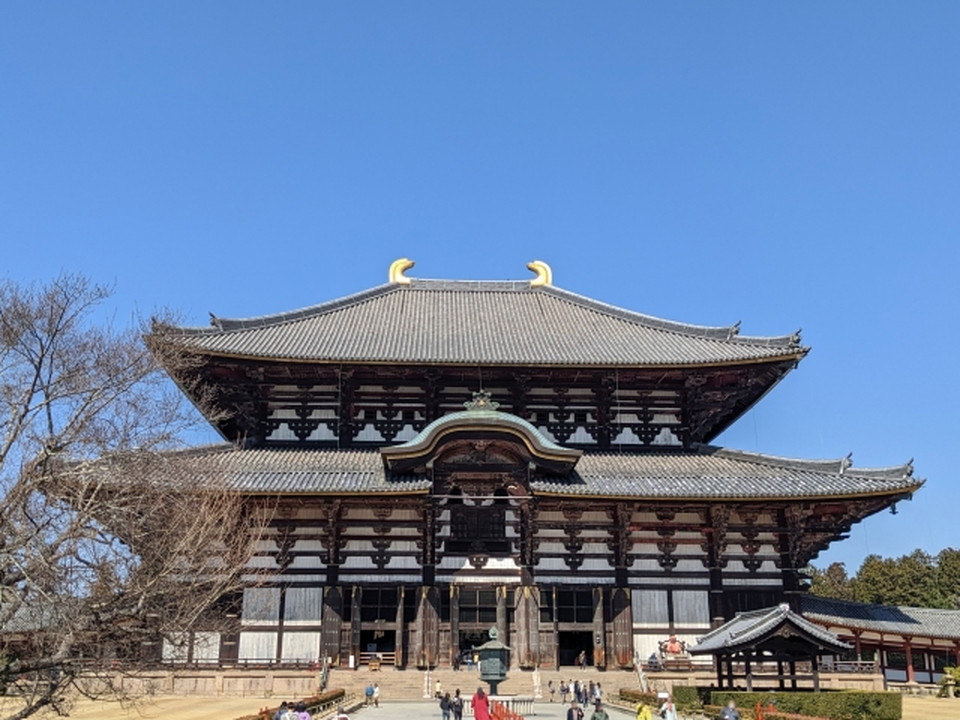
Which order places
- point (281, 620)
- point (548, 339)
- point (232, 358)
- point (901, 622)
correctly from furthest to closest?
Result: 1. point (548, 339)
2. point (901, 622)
3. point (232, 358)
4. point (281, 620)

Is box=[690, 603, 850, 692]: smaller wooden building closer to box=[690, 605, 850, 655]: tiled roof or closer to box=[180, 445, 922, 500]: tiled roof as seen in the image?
box=[690, 605, 850, 655]: tiled roof

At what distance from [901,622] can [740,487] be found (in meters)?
11.3

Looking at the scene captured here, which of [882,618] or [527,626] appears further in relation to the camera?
[882,618]

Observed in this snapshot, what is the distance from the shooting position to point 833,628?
118ft

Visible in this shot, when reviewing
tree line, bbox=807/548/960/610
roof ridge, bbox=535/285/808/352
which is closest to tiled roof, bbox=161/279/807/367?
roof ridge, bbox=535/285/808/352

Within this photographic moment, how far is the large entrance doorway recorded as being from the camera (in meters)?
33.6

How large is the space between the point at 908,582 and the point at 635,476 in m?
61.1

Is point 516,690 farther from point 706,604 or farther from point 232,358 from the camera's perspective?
point 232,358

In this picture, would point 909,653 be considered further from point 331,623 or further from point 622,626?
point 331,623

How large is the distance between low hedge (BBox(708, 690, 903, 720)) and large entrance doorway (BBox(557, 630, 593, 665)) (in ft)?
35.1

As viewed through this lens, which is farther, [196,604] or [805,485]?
[805,485]

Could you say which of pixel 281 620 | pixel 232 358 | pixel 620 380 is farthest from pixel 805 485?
pixel 232 358

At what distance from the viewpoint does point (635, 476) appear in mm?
34094

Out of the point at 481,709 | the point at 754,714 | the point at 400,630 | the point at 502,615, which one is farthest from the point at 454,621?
the point at 481,709
